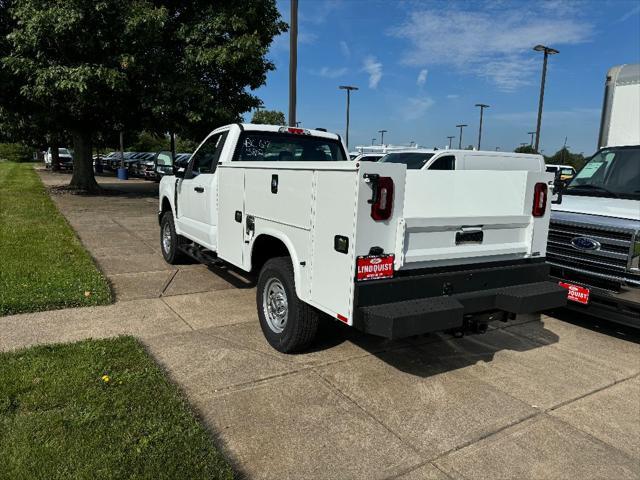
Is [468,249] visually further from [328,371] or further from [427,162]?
[427,162]

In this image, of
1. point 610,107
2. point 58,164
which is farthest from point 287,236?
point 58,164

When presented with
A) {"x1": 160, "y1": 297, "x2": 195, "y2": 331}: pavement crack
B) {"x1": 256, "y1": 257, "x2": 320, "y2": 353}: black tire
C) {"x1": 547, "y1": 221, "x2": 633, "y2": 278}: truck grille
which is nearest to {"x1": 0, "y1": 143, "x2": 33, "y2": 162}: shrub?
{"x1": 160, "y1": 297, "x2": 195, "y2": 331}: pavement crack

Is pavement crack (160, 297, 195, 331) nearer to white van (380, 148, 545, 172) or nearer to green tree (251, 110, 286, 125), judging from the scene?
white van (380, 148, 545, 172)

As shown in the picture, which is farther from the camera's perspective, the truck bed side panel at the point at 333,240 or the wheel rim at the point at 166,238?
the wheel rim at the point at 166,238

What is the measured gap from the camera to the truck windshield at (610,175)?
5.99 metres

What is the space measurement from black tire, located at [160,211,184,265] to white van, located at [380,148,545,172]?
Result: 14.3ft

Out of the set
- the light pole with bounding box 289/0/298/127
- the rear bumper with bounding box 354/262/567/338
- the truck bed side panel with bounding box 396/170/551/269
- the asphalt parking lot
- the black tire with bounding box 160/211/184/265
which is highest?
the light pole with bounding box 289/0/298/127

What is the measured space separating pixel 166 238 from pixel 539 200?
5778 mm

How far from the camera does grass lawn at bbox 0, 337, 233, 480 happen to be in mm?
2771

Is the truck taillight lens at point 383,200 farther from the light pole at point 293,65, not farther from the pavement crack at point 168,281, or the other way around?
the light pole at point 293,65

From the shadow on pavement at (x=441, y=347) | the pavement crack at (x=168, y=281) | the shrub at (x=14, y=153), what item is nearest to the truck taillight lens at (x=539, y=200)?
the shadow on pavement at (x=441, y=347)

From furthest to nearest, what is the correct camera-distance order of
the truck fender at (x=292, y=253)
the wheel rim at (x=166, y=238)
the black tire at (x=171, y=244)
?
the wheel rim at (x=166, y=238) < the black tire at (x=171, y=244) < the truck fender at (x=292, y=253)

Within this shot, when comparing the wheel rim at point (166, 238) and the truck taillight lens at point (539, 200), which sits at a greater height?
the truck taillight lens at point (539, 200)

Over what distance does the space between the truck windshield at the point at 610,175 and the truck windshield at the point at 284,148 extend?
313 cm
